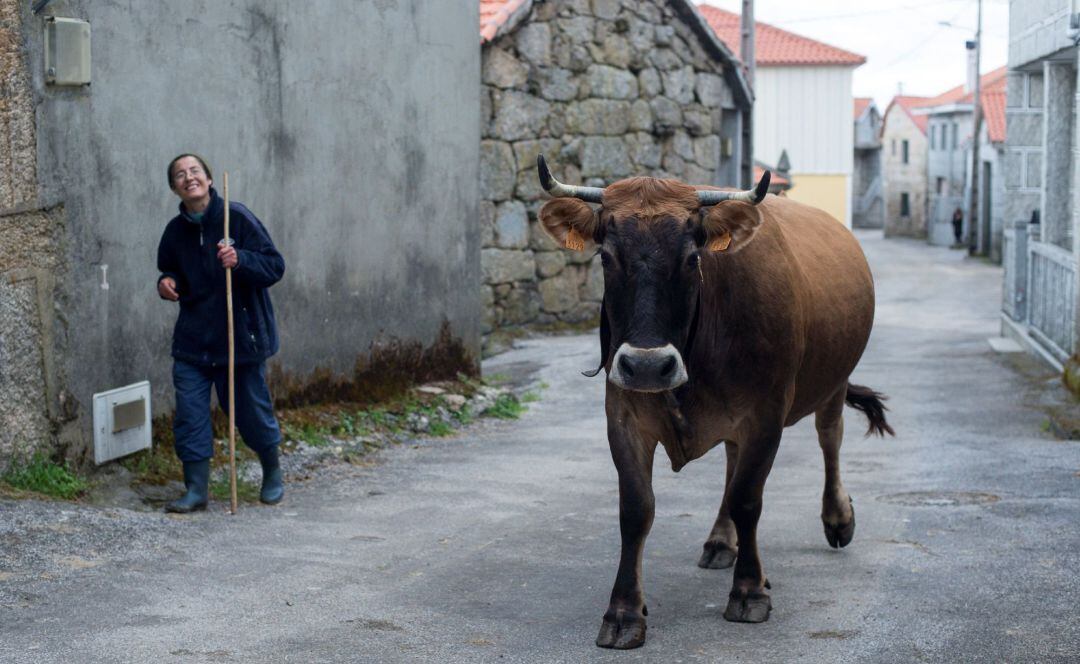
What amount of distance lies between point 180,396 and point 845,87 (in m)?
47.2

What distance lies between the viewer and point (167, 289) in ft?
25.0

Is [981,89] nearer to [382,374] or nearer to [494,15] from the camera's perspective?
[494,15]

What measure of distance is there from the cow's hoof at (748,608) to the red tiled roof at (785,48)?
45846 mm

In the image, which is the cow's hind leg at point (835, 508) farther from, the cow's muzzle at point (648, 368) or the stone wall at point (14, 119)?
the stone wall at point (14, 119)

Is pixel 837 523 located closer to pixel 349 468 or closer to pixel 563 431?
pixel 349 468

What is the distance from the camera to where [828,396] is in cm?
718

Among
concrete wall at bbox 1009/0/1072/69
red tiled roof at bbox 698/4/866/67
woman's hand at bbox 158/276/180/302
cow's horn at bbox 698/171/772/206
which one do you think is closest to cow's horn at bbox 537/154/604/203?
cow's horn at bbox 698/171/772/206

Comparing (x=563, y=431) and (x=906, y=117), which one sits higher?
(x=906, y=117)

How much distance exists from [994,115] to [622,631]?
46.2 meters

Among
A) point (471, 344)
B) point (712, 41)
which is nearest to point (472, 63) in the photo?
point (471, 344)

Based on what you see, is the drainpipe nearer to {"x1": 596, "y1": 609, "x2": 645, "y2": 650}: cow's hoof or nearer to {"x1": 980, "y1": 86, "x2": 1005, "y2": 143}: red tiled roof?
{"x1": 596, "y1": 609, "x2": 645, "y2": 650}: cow's hoof

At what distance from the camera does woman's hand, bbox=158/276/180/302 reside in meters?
7.61

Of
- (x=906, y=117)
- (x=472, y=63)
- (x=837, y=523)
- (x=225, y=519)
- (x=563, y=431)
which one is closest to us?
(x=837, y=523)

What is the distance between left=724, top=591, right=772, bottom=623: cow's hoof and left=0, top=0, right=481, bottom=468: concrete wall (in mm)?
3891
